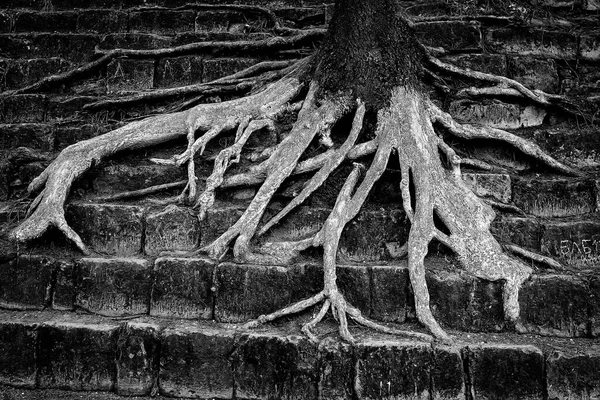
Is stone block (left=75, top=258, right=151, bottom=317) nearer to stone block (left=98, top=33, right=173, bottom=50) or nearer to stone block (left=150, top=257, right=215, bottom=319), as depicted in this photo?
stone block (left=150, top=257, right=215, bottom=319)

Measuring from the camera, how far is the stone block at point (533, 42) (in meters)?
5.07

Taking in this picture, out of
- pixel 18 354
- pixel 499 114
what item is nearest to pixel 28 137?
pixel 18 354

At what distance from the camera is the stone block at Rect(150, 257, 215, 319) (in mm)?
3477

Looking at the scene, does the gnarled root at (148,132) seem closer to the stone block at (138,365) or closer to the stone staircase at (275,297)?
the stone staircase at (275,297)

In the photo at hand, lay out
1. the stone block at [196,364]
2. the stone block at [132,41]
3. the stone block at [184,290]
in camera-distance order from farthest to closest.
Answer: the stone block at [132,41]
the stone block at [184,290]
the stone block at [196,364]

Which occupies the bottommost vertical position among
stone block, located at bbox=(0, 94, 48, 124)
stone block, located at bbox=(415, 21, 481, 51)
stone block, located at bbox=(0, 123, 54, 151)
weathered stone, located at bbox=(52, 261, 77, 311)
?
weathered stone, located at bbox=(52, 261, 77, 311)

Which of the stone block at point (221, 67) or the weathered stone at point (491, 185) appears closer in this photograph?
the weathered stone at point (491, 185)

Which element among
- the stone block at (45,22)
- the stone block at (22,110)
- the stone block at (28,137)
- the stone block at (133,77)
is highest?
the stone block at (45,22)

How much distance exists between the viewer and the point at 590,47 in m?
5.04

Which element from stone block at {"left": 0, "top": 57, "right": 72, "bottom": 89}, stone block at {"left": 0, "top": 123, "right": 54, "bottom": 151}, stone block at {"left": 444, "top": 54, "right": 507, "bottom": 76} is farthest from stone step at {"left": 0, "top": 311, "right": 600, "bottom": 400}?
stone block at {"left": 0, "top": 57, "right": 72, "bottom": 89}

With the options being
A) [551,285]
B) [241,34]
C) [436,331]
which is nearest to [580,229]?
[551,285]

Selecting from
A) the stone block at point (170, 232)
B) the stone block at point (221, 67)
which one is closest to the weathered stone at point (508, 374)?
the stone block at point (170, 232)

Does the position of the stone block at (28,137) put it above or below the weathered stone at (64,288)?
above

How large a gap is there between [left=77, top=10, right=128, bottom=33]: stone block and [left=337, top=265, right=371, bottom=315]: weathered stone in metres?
3.66
